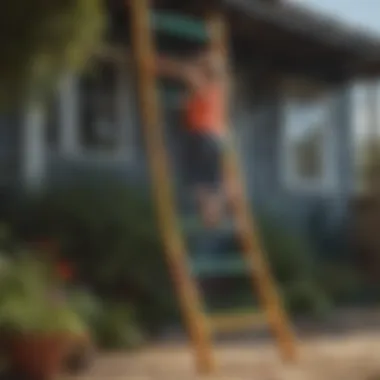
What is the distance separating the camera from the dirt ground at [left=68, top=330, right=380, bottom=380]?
19.2 ft

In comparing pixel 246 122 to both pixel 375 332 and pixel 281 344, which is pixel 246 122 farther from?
pixel 281 344

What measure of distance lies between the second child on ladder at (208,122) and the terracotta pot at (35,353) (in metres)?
1.81

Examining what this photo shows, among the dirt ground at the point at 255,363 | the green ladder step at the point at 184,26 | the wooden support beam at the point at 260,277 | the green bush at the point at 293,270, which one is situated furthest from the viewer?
the green bush at the point at 293,270

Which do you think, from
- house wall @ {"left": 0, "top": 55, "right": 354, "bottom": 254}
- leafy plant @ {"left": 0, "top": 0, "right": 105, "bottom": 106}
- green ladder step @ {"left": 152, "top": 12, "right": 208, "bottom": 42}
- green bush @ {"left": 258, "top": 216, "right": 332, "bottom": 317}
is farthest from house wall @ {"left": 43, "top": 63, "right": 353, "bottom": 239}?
leafy plant @ {"left": 0, "top": 0, "right": 105, "bottom": 106}

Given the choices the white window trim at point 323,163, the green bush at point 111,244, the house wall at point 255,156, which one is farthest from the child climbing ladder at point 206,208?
the white window trim at point 323,163

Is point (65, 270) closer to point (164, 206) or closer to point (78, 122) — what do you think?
point (164, 206)

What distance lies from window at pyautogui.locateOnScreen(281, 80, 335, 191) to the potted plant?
7243 millimetres

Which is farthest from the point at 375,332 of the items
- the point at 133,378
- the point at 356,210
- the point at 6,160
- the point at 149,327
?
the point at 356,210

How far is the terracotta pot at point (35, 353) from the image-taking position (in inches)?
217

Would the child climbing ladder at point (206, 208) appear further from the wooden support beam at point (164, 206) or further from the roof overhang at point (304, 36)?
Answer: the roof overhang at point (304, 36)

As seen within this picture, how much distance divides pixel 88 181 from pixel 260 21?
2.46m

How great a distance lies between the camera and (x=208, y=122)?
282 inches

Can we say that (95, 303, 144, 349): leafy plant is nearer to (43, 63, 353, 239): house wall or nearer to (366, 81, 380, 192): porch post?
(43, 63, 353, 239): house wall

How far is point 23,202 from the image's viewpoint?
31.2 ft
